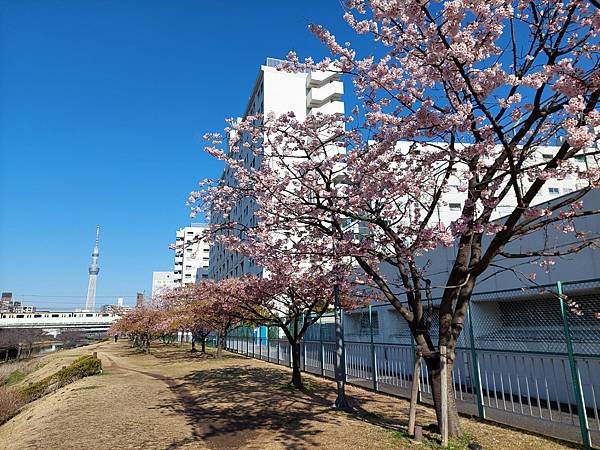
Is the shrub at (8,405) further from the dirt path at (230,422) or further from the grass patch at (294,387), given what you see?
the grass patch at (294,387)

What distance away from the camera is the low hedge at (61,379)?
1619 centimetres

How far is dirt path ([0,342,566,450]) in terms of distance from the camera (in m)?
6.31

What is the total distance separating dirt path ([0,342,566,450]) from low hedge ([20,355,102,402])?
16.1 ft

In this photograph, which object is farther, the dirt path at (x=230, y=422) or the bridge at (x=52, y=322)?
the bridge at (x=52, y=322)

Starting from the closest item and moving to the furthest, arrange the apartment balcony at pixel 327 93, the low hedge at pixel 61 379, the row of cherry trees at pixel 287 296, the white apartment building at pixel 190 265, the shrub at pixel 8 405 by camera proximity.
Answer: the row of cherry trees at pixel 287 296
the shrub at pixel 8 405
the low hedge at pixel 61 379
the apartment balcony at pixel 327 93
the white apartment building at pixel 190 265

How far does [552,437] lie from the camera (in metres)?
5.95

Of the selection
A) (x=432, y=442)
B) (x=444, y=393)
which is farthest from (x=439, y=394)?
(x=432, y=442)

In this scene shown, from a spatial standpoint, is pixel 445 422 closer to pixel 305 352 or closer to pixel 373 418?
pixel 373 418

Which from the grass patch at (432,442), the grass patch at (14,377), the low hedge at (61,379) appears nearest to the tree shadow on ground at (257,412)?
the grass patch at (432,442)

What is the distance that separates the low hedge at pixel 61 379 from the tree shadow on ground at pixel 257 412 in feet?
21.8

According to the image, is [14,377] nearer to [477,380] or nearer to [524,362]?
[477,380]

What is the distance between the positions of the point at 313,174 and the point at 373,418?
482 centimetres

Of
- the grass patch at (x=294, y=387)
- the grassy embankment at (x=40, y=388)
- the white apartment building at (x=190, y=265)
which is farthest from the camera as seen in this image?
the white apartment building at (x=190, y=265)

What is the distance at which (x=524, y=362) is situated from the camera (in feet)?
22.2
